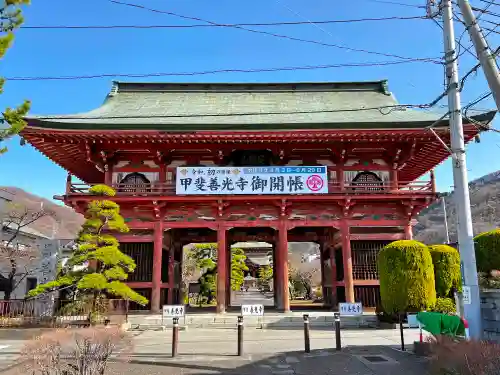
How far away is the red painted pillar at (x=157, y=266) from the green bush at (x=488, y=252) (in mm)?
12598

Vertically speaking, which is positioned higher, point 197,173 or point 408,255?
point 197,173

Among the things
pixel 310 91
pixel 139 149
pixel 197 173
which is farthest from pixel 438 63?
pixel 310 91

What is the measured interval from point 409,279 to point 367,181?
6624 millimetres

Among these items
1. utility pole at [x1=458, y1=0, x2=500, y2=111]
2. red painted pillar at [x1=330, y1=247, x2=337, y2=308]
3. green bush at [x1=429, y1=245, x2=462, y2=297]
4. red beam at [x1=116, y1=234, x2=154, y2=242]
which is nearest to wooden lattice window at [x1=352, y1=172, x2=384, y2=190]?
red painted pillar at [x1=330, y1=247, x2=337, y2=308]

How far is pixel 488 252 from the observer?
1214cm

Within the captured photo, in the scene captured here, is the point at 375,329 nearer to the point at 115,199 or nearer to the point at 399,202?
the point at 399,202

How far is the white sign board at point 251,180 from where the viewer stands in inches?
687

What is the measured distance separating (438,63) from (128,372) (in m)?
10.2

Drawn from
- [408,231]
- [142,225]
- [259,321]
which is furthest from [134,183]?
[408,231]

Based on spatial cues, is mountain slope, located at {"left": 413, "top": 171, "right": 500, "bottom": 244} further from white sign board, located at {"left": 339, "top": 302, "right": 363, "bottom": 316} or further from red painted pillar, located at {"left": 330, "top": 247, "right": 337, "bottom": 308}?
white sign board, located at {"left": 339, "top": 302, "right": 363, "bottom": 316}

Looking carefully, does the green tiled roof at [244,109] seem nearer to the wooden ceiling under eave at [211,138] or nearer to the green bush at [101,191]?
the wooden ceiling under eave at [211,138]

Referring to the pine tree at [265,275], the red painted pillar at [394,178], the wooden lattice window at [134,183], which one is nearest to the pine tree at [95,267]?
the wooden lattice window at [134,183]

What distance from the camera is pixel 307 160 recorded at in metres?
19.2

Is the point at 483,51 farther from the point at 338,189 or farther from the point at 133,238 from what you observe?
the point at 133,238
